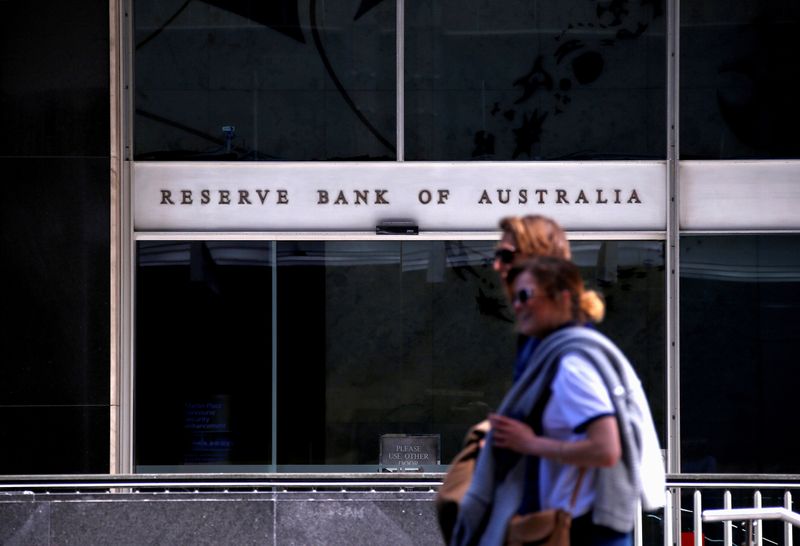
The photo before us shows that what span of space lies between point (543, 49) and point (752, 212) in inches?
89.2

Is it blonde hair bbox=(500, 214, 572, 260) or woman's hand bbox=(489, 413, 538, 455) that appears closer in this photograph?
woman's hand bbox=(489, 413, 538, 455)

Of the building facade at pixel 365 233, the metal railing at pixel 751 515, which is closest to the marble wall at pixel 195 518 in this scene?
the metal railing at pixel 751 515

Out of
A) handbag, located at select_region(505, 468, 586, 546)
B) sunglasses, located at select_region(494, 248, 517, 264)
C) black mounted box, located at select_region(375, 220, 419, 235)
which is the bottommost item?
handbag, located at select_region(505, 468, 586, 546)

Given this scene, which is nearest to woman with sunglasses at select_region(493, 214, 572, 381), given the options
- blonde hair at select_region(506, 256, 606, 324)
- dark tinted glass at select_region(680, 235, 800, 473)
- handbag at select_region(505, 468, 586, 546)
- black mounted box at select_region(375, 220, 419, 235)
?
blonde hair at select_region(506, 256, 606, 324)

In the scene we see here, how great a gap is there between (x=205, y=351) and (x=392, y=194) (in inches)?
81.9

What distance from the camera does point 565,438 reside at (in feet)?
11.1

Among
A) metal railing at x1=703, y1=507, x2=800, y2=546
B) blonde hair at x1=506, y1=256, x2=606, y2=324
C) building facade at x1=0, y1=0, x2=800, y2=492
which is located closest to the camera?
blonde hair at x1=506, y1=256, x2=606, y2=324

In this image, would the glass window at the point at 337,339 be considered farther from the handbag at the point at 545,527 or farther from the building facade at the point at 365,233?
the handbag at the point at 545,527

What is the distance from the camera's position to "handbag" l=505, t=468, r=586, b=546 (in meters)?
3.34

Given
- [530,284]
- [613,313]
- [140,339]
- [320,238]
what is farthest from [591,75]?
[530,284]

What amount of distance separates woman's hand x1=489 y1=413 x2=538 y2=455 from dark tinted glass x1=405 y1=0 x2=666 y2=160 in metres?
7.49

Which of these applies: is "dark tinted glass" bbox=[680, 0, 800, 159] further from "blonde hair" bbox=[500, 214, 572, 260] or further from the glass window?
"blonde hair" bbox=[500, 214, 572, 260]

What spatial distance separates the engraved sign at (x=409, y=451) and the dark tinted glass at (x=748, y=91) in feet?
10.9

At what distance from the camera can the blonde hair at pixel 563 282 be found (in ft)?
11.5
